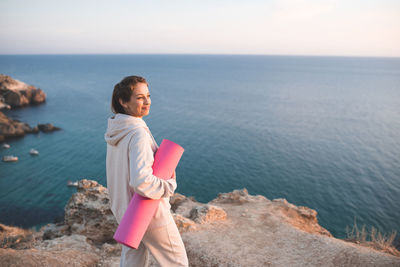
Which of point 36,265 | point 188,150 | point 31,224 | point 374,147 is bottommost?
point 31,224

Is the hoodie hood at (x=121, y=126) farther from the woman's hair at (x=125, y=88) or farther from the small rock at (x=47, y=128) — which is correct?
the small rock at (x=47, y=128)

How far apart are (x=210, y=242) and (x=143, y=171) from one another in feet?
18.4

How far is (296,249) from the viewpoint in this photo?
7.14 m

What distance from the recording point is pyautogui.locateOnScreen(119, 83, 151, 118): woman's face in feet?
9.07

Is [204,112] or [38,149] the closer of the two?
[38,149]

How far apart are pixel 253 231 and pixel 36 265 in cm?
651

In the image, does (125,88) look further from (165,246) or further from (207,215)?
(207,215)

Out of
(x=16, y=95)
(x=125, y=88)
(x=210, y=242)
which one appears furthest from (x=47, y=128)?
(x=125, y=88)

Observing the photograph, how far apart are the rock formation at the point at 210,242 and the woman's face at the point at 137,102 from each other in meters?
4.34

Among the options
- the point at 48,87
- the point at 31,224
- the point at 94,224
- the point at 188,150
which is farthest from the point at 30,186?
the point at 48,87

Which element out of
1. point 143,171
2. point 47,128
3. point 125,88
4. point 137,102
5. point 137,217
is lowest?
point 47,128

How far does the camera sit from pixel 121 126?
2.63 meters

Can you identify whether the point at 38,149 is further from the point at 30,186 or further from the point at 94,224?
the point at 94,224

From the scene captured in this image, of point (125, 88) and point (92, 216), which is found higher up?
point (125, 88)
